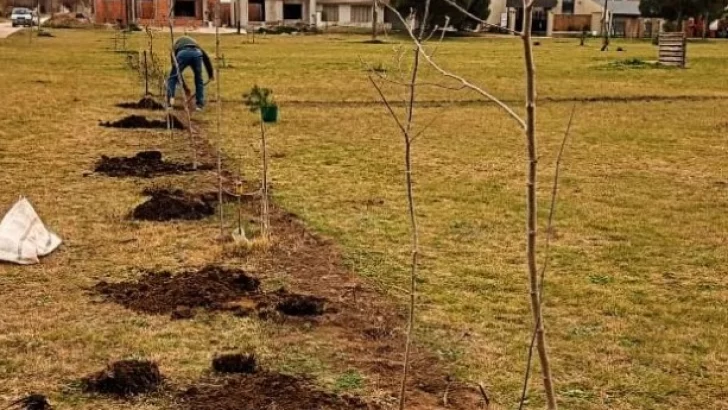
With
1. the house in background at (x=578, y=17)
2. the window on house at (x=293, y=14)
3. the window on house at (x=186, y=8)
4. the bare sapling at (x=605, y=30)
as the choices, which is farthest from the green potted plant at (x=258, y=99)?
the window on house at (x=186, y=8)

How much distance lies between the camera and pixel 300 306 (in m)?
5.57

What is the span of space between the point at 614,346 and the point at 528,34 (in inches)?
137

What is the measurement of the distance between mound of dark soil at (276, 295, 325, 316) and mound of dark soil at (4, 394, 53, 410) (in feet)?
5.52

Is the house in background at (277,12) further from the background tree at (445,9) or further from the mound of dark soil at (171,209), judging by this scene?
the mound of dark soil at (171,209)

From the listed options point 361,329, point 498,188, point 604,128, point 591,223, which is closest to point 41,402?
point 361,329

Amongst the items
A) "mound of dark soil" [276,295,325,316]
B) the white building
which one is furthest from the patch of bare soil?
the white building

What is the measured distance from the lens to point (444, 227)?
7.91 meters

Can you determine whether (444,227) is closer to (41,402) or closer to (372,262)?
(372,262)

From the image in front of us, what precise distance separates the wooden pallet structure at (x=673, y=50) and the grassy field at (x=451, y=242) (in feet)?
44.6

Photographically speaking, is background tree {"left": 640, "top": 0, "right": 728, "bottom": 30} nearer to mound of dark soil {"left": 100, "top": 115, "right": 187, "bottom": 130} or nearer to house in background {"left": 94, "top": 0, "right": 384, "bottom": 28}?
house in background {"left": 94, "top": 0, "right": 384, "bottom": 28}

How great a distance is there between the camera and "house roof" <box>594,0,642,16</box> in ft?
249

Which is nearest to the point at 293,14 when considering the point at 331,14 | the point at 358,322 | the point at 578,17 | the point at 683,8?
→ the point at 331,14

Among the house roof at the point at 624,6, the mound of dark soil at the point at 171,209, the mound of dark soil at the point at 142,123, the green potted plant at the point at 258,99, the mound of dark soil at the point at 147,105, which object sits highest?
the house roof at the point at 624,6

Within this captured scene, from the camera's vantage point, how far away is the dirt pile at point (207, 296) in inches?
219
